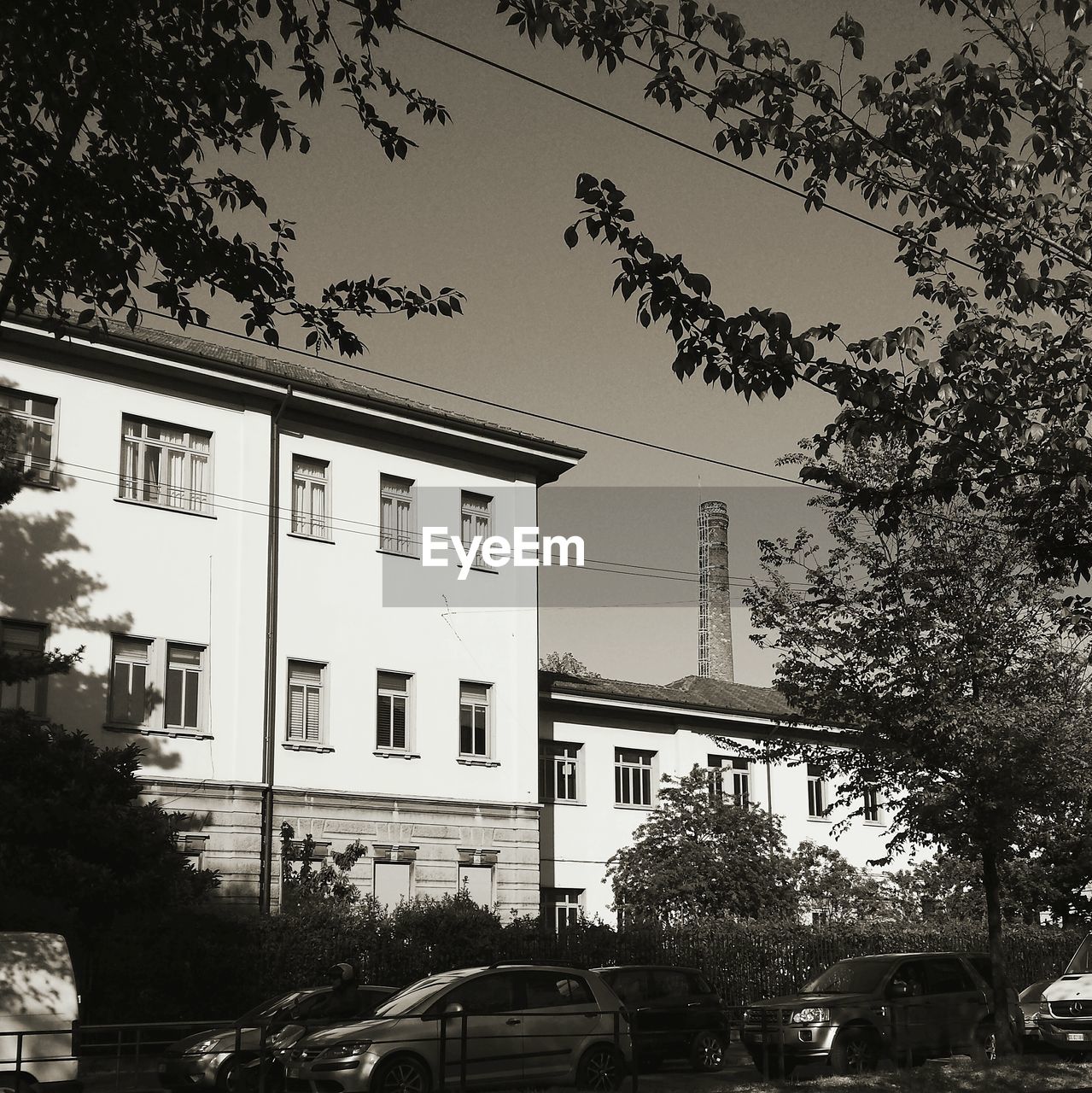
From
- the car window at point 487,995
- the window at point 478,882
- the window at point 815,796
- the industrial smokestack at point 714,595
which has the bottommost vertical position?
the car window at point 487,995

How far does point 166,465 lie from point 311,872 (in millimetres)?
8712

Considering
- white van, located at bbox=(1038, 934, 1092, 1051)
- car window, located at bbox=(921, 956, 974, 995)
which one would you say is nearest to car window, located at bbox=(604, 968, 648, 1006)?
car window, located at bbox=(921, 956, 974, 995)

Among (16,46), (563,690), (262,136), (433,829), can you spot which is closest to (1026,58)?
(262,136)

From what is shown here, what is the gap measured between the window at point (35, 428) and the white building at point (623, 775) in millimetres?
14057

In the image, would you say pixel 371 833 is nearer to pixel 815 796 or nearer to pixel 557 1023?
pixel 557 1023

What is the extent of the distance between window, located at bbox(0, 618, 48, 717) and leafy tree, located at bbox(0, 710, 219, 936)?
337cm

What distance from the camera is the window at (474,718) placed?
33.4m

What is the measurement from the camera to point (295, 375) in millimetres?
33656

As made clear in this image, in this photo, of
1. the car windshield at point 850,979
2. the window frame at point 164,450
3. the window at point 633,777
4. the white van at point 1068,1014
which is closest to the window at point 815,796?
the window at point 633,777

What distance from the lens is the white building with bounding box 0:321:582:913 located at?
28.4m

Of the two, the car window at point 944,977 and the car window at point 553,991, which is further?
the car window at point 944,977

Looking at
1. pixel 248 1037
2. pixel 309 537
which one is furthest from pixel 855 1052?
pixel 309 537

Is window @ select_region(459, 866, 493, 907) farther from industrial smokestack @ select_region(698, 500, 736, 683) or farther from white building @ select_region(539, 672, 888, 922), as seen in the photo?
industrial smokestack @ select_region(698, 500, 736, 683)

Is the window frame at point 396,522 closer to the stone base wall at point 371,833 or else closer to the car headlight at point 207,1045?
the stone base wall at point 371,833
